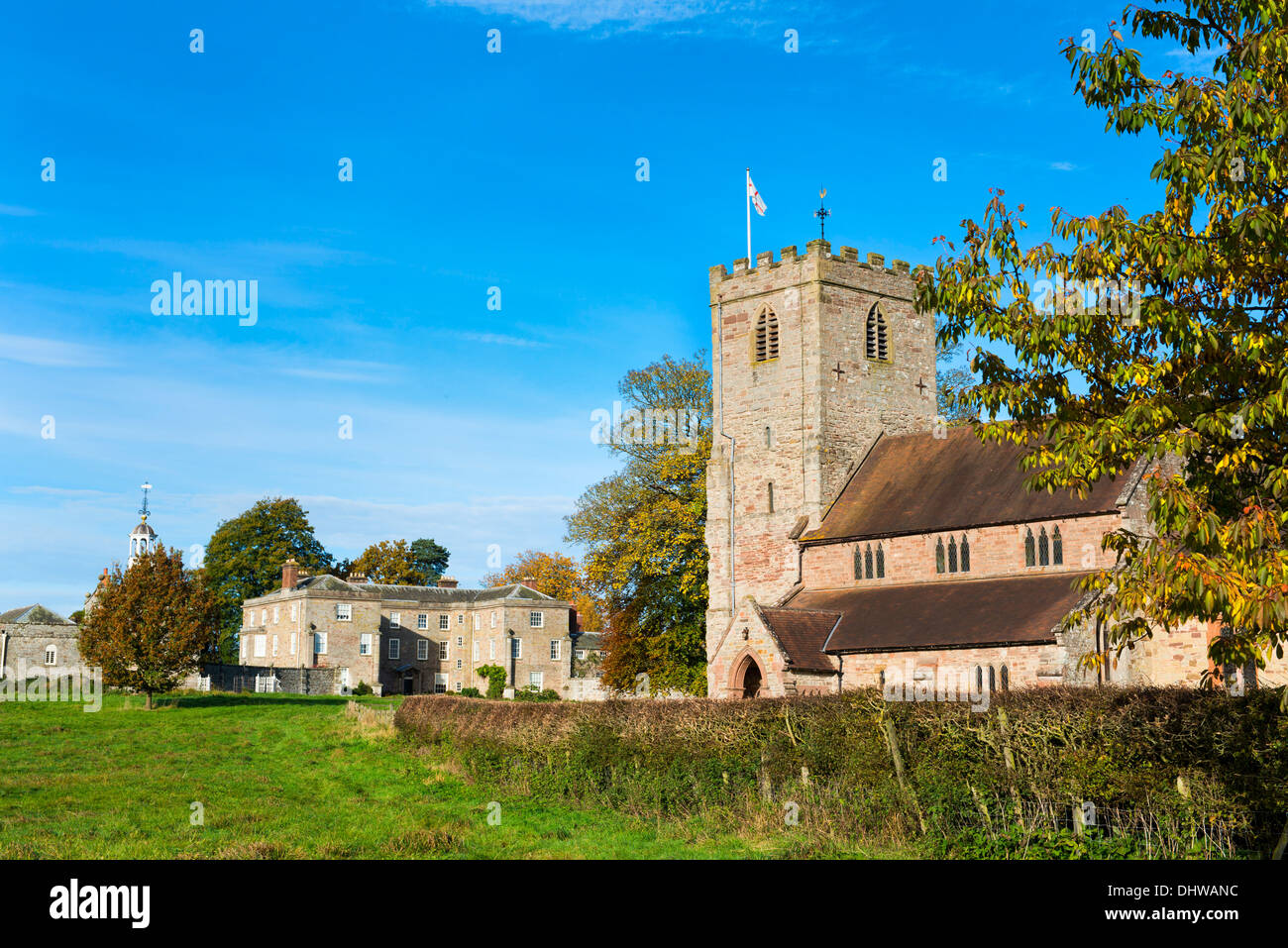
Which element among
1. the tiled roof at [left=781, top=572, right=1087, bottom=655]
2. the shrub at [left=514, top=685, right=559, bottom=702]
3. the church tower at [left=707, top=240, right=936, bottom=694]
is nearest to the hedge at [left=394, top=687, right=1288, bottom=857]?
the tiled roof at [left=781, top=572, right=1087, bottom=655]

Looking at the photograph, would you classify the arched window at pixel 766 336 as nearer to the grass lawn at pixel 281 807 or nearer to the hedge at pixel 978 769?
the grass lawn at pixel 281 807

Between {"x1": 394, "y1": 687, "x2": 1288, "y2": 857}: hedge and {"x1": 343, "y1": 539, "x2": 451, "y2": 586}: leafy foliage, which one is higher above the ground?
{"x1": 343, "y1": 539, "x2": 451, "y2": 586}: leafy foliage

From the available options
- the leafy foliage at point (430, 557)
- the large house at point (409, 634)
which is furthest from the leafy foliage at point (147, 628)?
the leafy foliage at point (430, 557)

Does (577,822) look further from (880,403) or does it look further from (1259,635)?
(880,403)

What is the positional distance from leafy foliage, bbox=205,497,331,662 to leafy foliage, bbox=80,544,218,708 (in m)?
39.2

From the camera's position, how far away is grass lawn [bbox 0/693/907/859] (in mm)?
15789

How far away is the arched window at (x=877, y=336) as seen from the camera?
141 ft

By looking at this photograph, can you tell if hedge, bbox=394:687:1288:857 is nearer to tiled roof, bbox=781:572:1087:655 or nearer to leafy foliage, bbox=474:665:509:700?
tiled roof, bbox=781:572:1087:655

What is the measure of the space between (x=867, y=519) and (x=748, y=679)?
274 inches

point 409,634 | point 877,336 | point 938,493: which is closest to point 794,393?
point 877,336

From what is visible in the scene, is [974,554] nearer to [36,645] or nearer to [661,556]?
[661,556]
